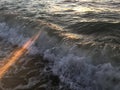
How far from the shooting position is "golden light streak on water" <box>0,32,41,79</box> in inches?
293

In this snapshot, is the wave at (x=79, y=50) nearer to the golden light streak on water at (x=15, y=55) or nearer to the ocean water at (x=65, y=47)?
the ocean water at (x=65, y=47)

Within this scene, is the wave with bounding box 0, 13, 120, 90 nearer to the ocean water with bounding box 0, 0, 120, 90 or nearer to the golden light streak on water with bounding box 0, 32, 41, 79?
the ocean water with bounding box 0, 0, 120, 90

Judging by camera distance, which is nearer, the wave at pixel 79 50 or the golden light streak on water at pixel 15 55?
the wave at pixel 79 50

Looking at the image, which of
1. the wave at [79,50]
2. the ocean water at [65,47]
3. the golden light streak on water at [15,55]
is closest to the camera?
the wave at [79,50]

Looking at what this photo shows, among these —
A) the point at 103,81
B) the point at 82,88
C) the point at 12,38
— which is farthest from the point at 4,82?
the point at 12,38

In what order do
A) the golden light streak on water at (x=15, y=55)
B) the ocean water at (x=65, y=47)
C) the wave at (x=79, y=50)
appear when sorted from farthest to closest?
the golden light streak on water at (x=15, y=55) → the ocean water at (x=65, y=47) → the wave at (x=79, y=50)

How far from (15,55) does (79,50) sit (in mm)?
2542

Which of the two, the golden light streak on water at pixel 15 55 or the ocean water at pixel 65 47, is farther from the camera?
the golden light streak on water at pixel 15 55

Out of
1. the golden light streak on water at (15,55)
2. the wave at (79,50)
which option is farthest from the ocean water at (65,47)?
the golden light streak on water at (15,55)

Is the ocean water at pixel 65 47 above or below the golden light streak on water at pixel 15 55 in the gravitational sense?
above

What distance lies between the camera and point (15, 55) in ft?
27.8

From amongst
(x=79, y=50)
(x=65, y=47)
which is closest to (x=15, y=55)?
(x=65, y=47)

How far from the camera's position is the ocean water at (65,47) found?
6145 millimetres

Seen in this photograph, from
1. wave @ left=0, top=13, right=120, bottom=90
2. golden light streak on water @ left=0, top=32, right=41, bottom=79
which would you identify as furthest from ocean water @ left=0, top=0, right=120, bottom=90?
golden light streak on water @ left=0, top=32, right=41, bottom=79
